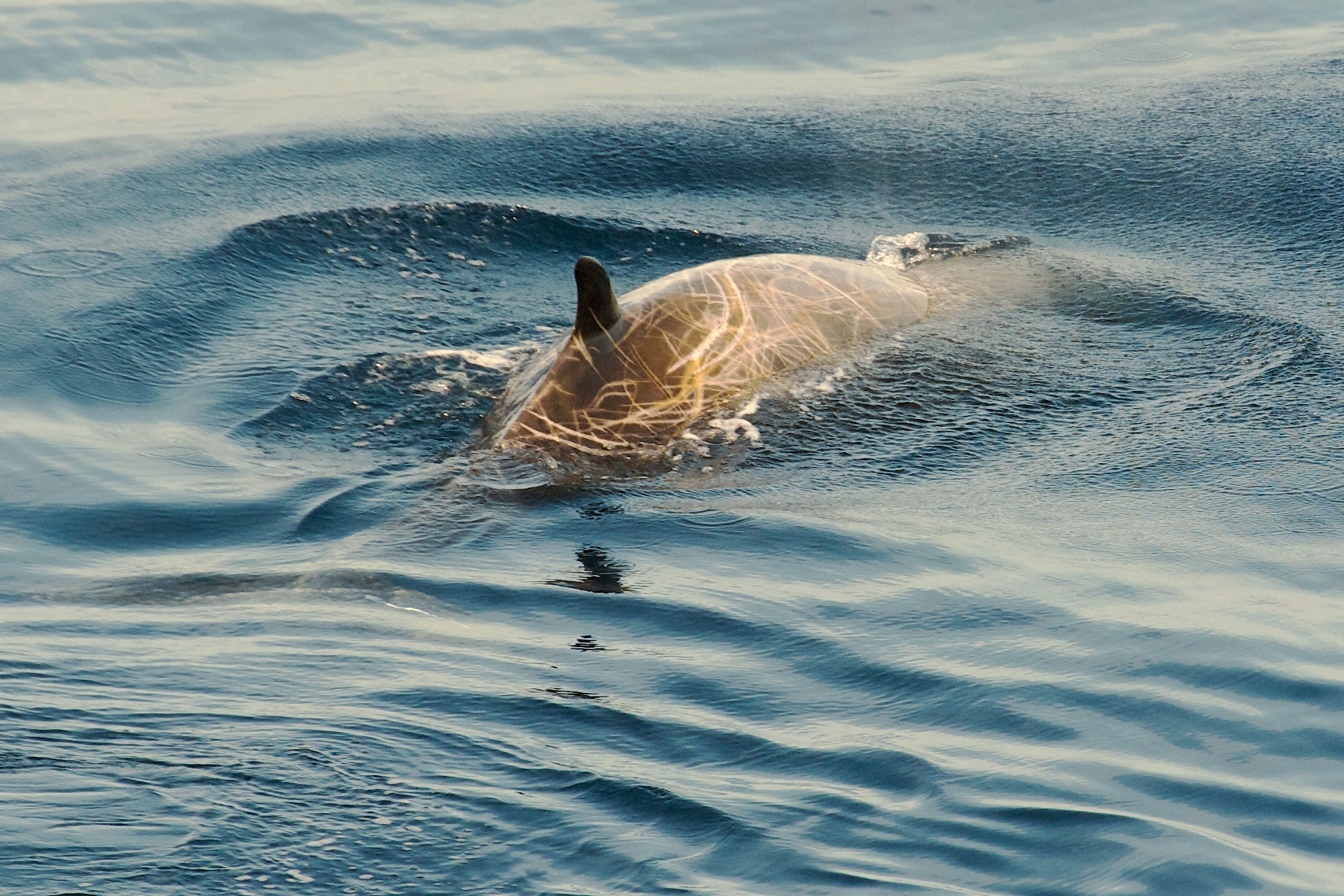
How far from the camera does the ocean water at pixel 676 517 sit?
3.51 meters

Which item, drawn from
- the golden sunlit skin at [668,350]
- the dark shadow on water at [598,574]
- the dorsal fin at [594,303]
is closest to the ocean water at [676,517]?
the dark shadow on water at [598,574]

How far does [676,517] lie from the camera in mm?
5648


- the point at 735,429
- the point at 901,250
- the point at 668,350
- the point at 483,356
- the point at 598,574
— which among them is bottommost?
the point at 598,574

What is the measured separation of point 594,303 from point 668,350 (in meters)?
0.40

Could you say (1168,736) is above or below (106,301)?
below

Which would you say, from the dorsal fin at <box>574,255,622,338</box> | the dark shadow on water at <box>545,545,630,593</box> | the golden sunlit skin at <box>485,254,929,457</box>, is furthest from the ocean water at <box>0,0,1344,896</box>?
the dorsal fin at <box>574,255,622,338</box>

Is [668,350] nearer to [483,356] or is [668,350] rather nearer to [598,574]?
[483,356]

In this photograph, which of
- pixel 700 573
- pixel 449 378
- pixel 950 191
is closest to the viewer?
pixel 700 573

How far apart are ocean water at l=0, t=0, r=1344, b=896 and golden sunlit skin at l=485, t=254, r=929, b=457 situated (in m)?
0.17

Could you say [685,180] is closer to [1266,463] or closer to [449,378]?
[449,378]

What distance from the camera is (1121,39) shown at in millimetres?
14312

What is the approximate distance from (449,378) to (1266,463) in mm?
3583

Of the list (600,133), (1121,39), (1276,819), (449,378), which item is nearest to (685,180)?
(600,133)

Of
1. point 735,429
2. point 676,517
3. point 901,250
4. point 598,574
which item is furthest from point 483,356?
point 901,250
